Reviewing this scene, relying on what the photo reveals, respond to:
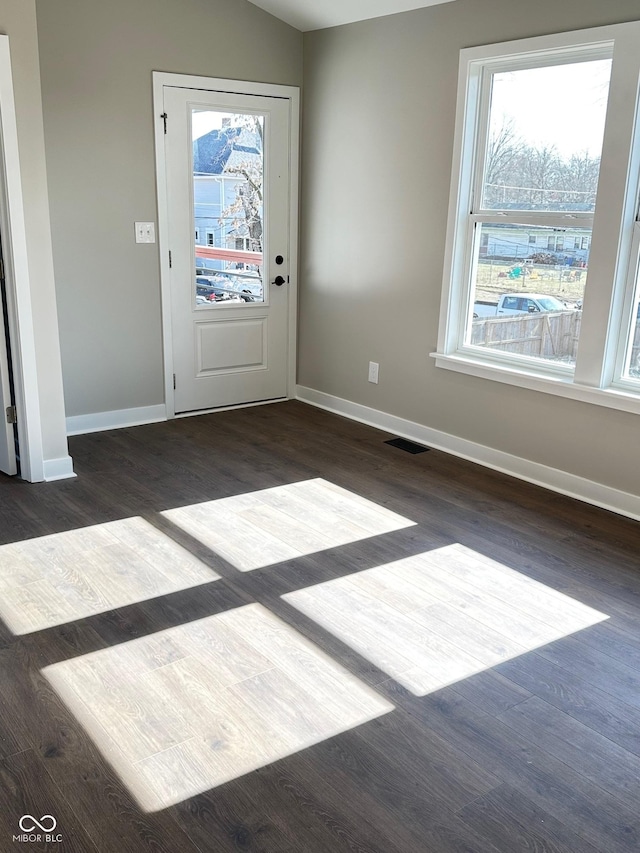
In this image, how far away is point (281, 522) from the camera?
3.56m

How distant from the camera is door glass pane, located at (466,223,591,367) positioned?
3865 mm

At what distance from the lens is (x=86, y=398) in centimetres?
473

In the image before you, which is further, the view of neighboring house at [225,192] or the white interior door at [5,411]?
the view of neighboring house at [225,192]

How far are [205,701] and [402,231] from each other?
3201mm

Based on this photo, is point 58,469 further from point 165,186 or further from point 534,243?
point 534,243

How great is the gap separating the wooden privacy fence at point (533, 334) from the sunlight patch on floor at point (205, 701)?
2.19 meters

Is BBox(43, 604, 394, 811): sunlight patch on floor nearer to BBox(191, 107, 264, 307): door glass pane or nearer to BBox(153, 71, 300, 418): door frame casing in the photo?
BBox(153, 71, 300, 418): door frame casing

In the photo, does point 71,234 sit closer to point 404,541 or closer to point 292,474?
point 292,474

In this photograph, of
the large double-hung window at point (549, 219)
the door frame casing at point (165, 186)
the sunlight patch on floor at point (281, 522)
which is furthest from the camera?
the door frame casing at point (165, 186)

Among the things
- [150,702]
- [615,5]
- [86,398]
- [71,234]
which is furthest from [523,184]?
[150,702]

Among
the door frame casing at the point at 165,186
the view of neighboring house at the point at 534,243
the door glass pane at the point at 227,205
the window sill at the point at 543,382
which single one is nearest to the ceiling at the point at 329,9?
the door frame casing at the point at 165,186

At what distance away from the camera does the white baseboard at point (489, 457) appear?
148 inches

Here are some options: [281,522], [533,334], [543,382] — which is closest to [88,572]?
[281,522]

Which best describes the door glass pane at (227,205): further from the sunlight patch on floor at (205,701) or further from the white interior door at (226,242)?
the sunlight patch on floor at (205,701)
